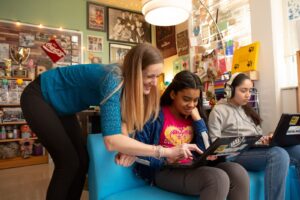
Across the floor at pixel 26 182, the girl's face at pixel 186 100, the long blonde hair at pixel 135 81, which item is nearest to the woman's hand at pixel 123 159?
the long blonde hair at pixel 135 81

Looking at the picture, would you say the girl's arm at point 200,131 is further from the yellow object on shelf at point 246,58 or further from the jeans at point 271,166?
the yellow object on shelf at point 246,58

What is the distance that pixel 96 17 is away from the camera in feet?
11.7

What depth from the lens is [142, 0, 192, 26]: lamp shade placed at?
78.5 inches

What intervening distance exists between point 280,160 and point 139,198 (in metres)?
0.64

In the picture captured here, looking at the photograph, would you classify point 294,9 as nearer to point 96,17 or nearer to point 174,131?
point 174,131

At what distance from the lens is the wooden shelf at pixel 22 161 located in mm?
2813

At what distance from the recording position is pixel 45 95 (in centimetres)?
104

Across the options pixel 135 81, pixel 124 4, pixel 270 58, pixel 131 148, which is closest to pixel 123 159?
pixel 131 148

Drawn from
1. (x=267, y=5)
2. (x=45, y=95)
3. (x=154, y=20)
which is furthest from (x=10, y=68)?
(x=267, y=5)

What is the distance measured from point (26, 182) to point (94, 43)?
6.70 ft

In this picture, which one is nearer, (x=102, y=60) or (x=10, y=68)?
(x=10, y=68)

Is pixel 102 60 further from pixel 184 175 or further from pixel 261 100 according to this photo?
pixel 184 175

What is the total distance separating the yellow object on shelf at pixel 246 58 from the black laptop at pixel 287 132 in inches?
31.6

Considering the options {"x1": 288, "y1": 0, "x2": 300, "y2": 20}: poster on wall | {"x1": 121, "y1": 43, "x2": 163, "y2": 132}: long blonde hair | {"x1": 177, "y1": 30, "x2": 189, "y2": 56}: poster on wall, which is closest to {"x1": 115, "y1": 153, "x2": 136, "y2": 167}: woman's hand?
{"x1": 121, "y1": 43, "x2": 163, "y2": 132}: long blonde hair
